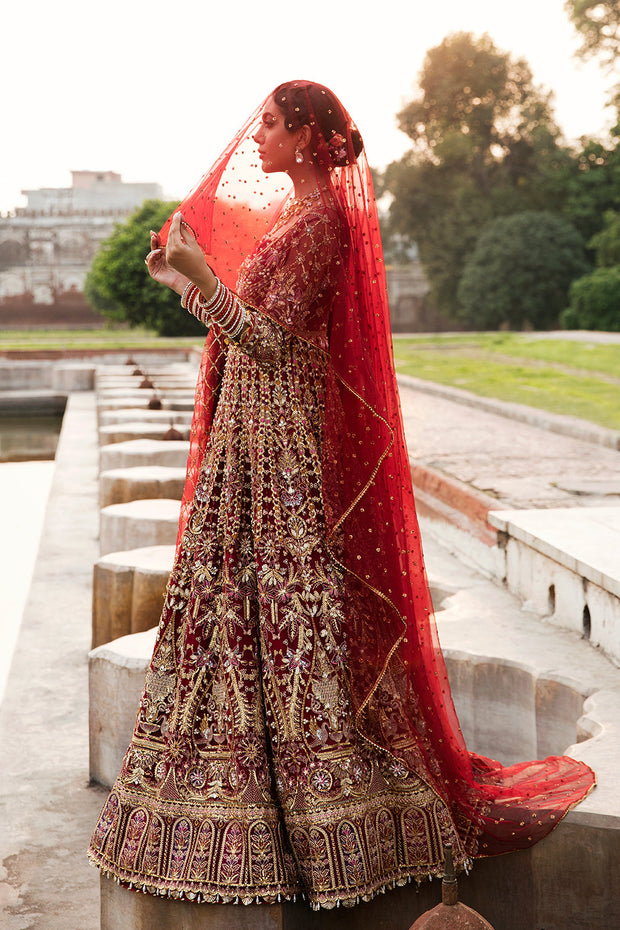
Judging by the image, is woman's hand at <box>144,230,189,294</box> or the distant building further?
the distant building

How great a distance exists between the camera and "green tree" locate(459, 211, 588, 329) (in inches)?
955

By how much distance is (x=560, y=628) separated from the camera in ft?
8.90

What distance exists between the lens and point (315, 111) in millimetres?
1731

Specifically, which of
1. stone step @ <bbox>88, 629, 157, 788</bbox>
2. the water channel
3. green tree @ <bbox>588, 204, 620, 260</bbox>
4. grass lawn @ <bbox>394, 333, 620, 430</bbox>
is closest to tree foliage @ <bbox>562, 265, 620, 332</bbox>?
green tree @ <bbox>588, 204, 620, 260</bbox>

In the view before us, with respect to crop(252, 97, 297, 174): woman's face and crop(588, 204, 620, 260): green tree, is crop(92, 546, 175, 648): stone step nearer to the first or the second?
crop(252, 97, 297, 174): woman's face

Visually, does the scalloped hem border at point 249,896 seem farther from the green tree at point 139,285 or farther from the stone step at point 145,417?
the green tree at point 139,285

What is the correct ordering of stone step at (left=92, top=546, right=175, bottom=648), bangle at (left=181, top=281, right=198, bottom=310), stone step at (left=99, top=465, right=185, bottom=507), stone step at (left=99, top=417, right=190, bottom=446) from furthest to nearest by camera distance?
stone step at (left=99, top=417, right=190, bottom=446)
stone step at (left=99, top=465, right=185, bottom=507)
stone step at (left=92, top=546, right=175, bottom=648)
bangle at (left=181, top=281, right=198, bottom=310)

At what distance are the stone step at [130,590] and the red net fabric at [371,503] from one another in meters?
1.53

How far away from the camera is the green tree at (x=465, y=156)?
26.5 metres

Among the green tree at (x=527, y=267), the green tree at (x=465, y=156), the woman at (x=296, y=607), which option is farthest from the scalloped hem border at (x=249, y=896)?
the green tree at (x=465, y=156)

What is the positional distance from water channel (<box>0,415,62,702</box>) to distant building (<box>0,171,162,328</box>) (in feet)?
59.9

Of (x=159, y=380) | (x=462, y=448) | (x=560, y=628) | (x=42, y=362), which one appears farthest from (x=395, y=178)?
(x=560, y=628)

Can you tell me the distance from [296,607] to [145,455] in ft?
13.8

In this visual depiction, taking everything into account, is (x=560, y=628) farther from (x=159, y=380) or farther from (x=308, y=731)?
(x=159, y=380)
